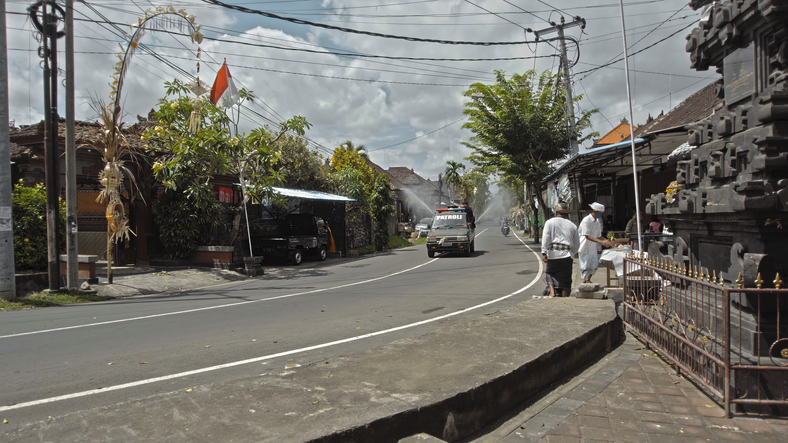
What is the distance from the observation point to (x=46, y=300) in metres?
10.3

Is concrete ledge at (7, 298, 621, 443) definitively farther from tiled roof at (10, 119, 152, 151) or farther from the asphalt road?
tiled roof at (10, 119, 152, 151)

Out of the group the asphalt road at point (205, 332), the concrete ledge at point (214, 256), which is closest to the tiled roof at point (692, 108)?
the asphalt road at point (205, 332)

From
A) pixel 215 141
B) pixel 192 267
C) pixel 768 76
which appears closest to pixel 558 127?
pixel 215 141

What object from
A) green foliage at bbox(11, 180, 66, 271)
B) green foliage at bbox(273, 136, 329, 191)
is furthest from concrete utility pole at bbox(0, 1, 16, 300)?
green foliage at bbox(273, 136, 329, 191)

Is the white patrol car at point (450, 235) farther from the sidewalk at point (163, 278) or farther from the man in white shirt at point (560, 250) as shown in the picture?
A: the man in white shirt at point (560, 250)

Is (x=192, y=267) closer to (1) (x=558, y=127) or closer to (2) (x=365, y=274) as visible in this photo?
(2) (x=365, y=274)

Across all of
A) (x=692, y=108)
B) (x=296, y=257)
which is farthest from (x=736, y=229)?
(x=692, y=108)

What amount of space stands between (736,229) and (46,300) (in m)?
12.4

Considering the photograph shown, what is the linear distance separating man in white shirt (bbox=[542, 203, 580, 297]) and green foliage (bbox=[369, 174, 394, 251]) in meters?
18.6

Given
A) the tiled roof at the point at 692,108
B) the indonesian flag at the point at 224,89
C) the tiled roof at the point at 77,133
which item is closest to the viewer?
the tiled roof at the point at 77,133

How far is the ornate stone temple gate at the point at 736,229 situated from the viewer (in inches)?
155

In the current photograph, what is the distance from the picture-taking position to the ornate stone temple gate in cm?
393

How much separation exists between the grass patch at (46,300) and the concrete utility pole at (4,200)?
0.97 ft

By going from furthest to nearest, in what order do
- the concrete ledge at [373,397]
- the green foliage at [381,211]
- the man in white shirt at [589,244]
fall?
the green foliage at [381,211]
the man in white shirt at [589,244]
the concrete ledge at [373,397]
